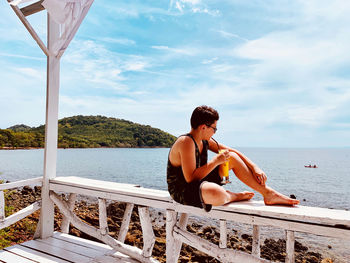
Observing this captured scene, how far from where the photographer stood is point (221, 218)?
1660mm

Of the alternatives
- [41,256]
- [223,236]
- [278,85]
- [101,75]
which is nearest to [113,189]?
[41,256]

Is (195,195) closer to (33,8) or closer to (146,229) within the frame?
(146,229)

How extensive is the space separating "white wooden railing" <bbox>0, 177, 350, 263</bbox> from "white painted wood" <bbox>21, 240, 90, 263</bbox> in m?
0.22

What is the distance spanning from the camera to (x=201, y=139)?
1821mm

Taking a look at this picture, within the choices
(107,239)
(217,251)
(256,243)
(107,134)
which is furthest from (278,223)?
(107,134)

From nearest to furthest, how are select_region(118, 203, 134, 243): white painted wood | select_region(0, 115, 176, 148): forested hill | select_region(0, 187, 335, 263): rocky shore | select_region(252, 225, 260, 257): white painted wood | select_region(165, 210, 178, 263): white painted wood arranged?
select_region(252, 225, 260, 257): white painted wood, select_region(165, 210, 178, 263): white painted wood, select_region(118, 203, 134, 243): white painted wood, select_region(0, 187, 335, 263): rocky shore, select_region(0, 115, 176, 148): forested hill

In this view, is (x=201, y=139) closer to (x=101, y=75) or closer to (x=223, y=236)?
(x=223, y=236)

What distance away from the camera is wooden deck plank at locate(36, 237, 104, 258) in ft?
7.49

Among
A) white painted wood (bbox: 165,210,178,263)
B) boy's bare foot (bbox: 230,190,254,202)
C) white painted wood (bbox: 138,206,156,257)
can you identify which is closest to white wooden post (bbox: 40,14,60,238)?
white painted wood (bbox: 138,206,156,257)

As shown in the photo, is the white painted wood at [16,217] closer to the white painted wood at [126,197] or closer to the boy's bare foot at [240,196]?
the white painted wood at [126,197]

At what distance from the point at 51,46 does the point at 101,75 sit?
67731 mm

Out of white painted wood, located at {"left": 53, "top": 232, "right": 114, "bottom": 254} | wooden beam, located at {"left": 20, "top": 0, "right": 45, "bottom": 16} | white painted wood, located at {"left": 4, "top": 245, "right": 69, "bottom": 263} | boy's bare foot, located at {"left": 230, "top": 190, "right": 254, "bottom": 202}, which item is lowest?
white painted wood, located at {"left": 4, "top": 245, "right": 69, "bottom": 263}

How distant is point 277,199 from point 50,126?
7.21ft

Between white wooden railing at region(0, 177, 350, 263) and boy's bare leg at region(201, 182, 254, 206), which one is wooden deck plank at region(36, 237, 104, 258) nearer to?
white wooden railing at region(0, 177, 350, 263)
